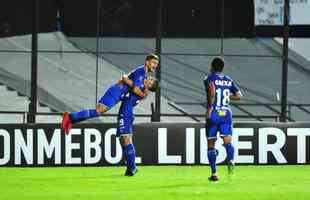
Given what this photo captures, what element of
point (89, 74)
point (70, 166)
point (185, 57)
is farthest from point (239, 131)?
point (185, 57)

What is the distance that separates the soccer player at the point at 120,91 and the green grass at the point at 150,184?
1100mm

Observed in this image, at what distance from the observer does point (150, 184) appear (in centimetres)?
1700

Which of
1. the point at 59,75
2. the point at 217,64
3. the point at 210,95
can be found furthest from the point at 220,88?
the point at 59,75

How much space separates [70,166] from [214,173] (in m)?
6.20

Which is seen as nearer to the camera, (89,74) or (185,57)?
(89,74)

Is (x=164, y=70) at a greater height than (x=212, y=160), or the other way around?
(x=164, y=70)

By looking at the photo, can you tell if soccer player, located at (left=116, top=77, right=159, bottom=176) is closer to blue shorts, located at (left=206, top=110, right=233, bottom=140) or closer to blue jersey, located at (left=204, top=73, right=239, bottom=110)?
blue jersey, located at (left=204, top=73, right=239, bottom=110)

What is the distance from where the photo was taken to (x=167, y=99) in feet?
127

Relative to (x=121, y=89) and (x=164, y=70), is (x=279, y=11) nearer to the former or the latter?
(x=164, y=70)

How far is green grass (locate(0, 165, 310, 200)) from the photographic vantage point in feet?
48.5

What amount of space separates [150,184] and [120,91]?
212 centimetres

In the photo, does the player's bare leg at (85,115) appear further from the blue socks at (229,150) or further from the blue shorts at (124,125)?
the blue socks at (229,150)

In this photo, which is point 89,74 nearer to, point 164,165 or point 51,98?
point 51,98

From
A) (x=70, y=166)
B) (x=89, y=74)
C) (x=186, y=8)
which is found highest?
(x=186, y=8)
